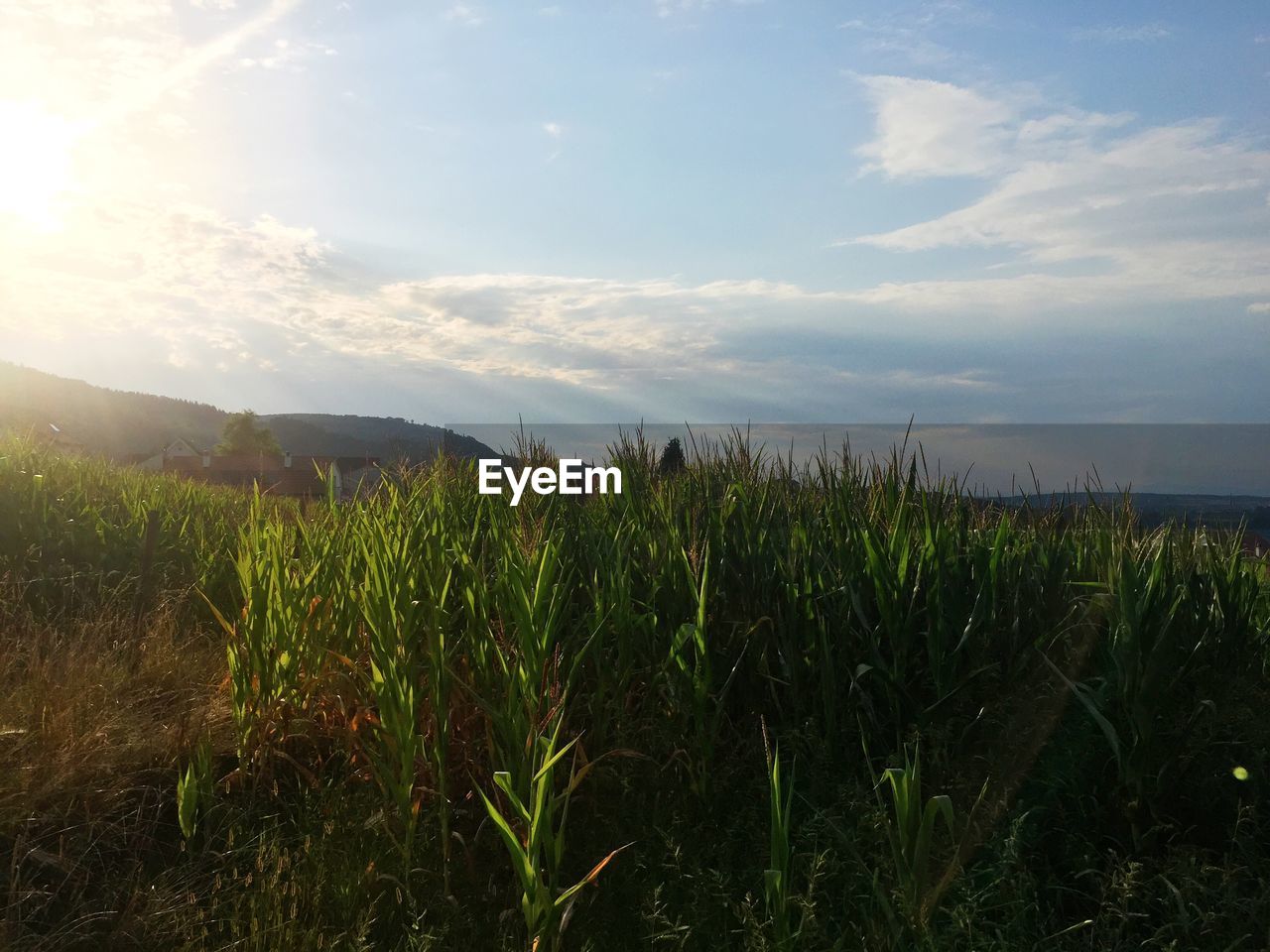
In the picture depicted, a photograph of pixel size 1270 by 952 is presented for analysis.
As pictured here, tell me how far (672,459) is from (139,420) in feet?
310

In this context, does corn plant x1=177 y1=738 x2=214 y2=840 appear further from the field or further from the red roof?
the red roof

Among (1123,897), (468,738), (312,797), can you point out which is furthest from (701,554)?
(1123,897)

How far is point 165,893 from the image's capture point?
275cm

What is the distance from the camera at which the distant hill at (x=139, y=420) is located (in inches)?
2987

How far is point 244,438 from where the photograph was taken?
197ft

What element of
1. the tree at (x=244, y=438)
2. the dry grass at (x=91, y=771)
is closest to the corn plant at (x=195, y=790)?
the dry grass at (x=91, y=771)

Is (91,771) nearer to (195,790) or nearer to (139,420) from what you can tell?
(195,790)

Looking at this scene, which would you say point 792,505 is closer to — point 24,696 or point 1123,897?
point 1123,897

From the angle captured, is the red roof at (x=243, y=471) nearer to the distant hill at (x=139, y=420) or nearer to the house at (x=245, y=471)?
the house at (x=245, y=471)

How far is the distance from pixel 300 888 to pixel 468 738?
2.52ft

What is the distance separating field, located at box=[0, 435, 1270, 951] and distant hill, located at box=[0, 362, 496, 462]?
63.3 meters

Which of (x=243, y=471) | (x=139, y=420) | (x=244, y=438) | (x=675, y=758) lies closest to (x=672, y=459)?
(x=675, y=758)

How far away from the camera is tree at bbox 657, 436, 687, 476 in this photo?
27.4 feet

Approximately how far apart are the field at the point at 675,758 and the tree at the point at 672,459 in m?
4.18
